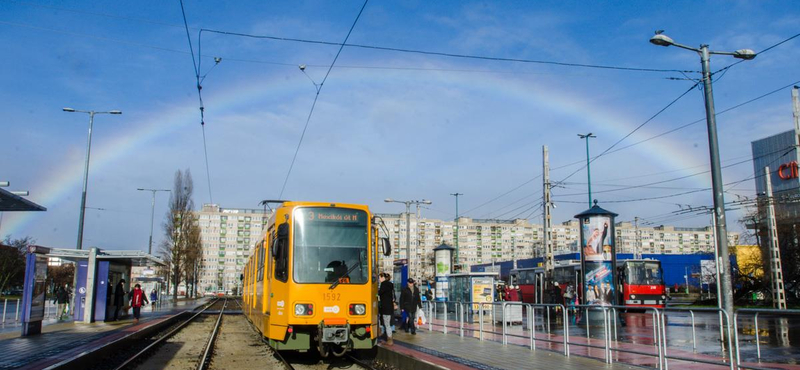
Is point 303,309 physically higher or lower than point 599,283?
lower

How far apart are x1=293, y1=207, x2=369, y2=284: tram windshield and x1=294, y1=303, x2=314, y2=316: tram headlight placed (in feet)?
1.59

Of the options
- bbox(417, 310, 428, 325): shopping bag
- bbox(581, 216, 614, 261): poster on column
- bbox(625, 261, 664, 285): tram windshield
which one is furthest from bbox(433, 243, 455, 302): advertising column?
bbox(625, 261, 664, 285): tram windshield

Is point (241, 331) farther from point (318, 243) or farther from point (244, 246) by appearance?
point (244, 246)

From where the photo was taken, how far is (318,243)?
1341 centimetres

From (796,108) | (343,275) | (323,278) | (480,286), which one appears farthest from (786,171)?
(323,278)

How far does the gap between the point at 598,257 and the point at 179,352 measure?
14.3 m

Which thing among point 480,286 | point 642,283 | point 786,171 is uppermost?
point 786,171

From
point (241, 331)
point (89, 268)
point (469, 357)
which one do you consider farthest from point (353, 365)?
point (89, 268)

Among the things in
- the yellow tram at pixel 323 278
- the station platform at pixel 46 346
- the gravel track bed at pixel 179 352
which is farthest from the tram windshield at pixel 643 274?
the station platform at pixel 46 346

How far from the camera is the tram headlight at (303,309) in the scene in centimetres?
1277

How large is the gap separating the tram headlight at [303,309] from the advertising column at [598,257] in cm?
1293

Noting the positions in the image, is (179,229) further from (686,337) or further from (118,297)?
(686,337)

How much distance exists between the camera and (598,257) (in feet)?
74.8

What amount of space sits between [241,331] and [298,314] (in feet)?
41.4
